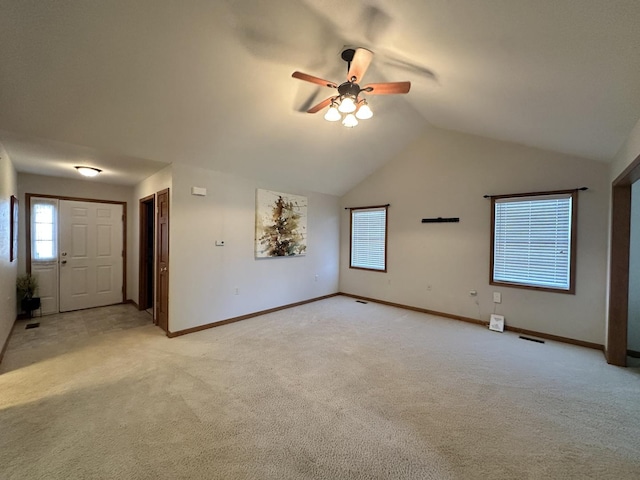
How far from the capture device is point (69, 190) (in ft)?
16.4

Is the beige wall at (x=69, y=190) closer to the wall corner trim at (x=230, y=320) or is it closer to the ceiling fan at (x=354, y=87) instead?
the wall corner trim at (x=230, y=320)

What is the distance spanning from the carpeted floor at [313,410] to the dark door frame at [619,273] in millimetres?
263

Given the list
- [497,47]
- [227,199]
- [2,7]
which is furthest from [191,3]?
[227,199]

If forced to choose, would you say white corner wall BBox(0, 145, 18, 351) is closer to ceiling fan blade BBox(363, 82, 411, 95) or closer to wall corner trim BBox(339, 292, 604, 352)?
ceiling fan blade BBox(363, 82, 411, 95)

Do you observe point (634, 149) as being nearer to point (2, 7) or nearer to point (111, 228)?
point (2, 7)

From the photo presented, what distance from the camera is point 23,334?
3.82 m

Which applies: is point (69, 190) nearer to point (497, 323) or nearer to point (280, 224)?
point (280, 224)

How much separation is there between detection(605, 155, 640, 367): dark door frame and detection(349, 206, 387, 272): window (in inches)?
130

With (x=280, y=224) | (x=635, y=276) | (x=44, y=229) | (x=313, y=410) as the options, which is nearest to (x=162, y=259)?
(x=280, y=224)

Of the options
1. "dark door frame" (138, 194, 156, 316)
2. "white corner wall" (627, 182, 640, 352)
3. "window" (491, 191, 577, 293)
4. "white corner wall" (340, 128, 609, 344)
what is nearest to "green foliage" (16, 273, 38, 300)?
"dark door frame" (138, 194, 156, 316)

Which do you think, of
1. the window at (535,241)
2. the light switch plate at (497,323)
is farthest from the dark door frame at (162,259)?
the window at (535,241)

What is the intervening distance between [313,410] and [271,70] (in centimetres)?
328

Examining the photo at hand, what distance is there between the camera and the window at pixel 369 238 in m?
5.82

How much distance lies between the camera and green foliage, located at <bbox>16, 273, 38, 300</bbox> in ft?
14.5
